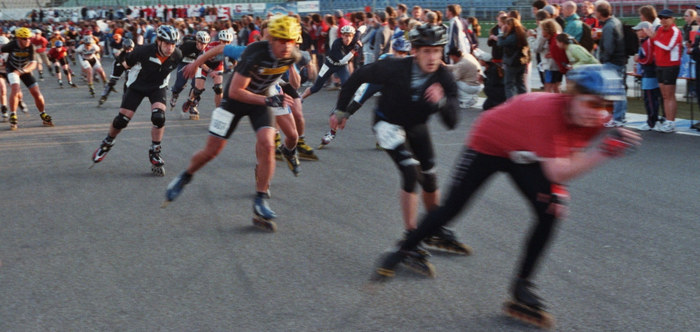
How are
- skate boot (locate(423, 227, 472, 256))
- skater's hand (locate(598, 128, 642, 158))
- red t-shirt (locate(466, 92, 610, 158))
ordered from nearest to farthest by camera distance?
skater's hand (locate(598, 128, 642, 158))
red t-shirt (locate(466, 92, 610, 158))
skate boot (locate(423, 227, 472, 256))

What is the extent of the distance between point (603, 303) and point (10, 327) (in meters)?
3.66

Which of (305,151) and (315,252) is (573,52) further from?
(315,252)

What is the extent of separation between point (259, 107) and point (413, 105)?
6.41 ft

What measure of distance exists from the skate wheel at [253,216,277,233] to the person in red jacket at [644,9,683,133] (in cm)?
711

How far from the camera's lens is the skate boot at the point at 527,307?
450 centimetres

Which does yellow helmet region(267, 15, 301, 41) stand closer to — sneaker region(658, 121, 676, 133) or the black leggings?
the black leggings

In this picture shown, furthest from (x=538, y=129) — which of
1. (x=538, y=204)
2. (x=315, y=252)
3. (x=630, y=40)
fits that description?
(x=630, y=40)

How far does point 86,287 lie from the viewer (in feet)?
17.5

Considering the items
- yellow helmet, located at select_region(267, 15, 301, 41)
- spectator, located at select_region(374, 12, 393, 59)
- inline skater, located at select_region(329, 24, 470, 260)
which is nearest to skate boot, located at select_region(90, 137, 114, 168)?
yellow helmet, located at select_region(267, 15, 301, 41)

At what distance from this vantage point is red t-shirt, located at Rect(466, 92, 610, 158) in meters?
4.07

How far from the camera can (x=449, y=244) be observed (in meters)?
5.97

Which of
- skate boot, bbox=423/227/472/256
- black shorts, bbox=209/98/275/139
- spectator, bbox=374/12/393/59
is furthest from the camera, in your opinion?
spectator, bbox=374/12/393/59

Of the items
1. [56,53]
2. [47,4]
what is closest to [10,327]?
[56,53]

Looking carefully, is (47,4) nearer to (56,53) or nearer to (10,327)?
(56,53)
